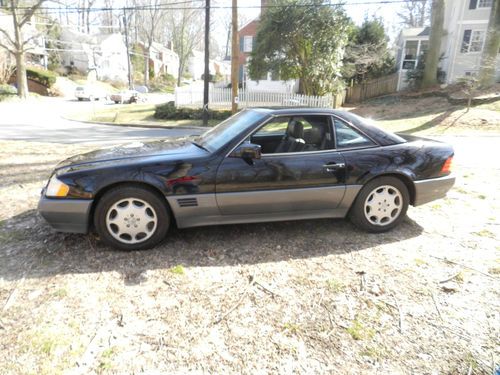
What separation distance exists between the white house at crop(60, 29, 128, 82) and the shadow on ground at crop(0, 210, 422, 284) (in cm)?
5038

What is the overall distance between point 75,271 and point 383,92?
2733 centimetres

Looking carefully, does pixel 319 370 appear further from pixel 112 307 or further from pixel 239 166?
pixel 239 166

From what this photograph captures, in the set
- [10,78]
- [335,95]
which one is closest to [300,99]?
[335,95]

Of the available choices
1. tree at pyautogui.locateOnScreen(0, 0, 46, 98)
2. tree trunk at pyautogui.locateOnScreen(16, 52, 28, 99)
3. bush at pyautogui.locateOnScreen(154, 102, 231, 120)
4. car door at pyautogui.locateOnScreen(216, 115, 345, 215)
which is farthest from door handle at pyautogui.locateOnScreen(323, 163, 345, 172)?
tree trunk at pyautogui.locateOnScreen(16, 52, 28, 99)

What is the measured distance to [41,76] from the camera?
3622 centimetres

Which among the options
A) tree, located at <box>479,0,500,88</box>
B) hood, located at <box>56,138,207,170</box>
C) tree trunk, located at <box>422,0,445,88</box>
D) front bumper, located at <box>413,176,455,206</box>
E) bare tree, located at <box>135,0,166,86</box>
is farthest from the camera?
bare tree, located at <box>135,0,166,86</box>

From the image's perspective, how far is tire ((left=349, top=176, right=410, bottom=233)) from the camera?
3.66 m

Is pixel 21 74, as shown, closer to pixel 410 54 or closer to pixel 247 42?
pixel 247 42

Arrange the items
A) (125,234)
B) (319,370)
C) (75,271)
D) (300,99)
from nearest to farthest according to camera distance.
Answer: (319,370) → (75,271) → (125,234) → (300,99)

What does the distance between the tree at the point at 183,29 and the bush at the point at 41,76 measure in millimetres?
18122

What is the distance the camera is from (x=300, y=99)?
63.7ft

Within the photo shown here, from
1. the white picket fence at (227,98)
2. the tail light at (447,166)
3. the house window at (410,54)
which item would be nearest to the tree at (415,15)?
the house window at (410,54)

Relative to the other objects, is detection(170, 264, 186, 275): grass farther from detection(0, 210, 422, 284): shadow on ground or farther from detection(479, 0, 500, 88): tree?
detection(479, 0, 500, 88): tree

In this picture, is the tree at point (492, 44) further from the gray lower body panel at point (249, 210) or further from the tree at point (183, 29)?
the tree at point (183, 29)
